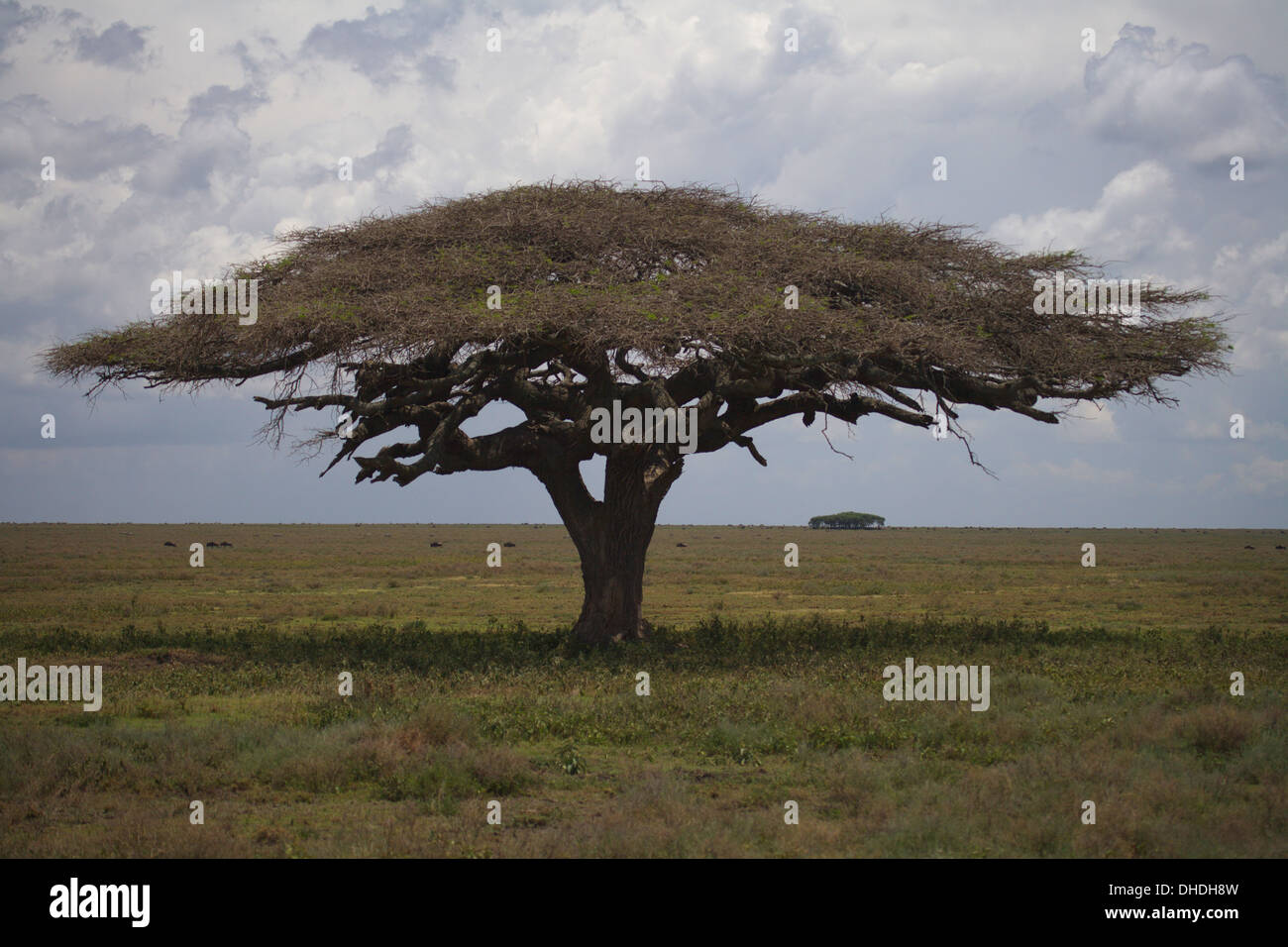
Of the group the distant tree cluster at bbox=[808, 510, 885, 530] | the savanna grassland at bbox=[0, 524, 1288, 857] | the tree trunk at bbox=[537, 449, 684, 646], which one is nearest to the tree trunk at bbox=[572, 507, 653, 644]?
the tree trunk at bbox=[537, 449, 684, 646]

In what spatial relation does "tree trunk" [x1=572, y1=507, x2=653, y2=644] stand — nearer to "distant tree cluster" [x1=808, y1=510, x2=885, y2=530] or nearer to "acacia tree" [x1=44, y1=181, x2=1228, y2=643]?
"acacia tree" [x1=44, y1=181, x2=1228, y2=643]

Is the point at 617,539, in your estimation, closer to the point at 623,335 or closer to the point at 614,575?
the point at 614,575

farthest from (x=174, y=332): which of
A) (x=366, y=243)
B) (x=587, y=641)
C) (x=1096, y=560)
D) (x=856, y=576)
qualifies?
(x=1096, y=560)

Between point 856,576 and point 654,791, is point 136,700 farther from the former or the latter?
point 856,576

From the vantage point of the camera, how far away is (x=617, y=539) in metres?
20.6

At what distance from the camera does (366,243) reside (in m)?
22.1

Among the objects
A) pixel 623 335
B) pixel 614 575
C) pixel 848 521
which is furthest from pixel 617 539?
pixel 848 521

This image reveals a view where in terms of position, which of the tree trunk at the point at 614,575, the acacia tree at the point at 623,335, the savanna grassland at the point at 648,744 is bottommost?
the savanna grassland at the point at 648,744

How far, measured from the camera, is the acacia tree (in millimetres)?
18281

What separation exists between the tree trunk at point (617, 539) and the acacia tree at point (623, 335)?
0.13 feet

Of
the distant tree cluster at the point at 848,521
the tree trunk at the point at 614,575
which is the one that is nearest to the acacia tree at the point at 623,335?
Answer: the tree trunk at the point at 614,575

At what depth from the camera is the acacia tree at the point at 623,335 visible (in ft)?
60.0

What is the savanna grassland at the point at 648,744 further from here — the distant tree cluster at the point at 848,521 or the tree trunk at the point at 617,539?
the distant tree cluster at the point at 848,521

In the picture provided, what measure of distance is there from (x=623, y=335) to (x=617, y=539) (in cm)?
473
